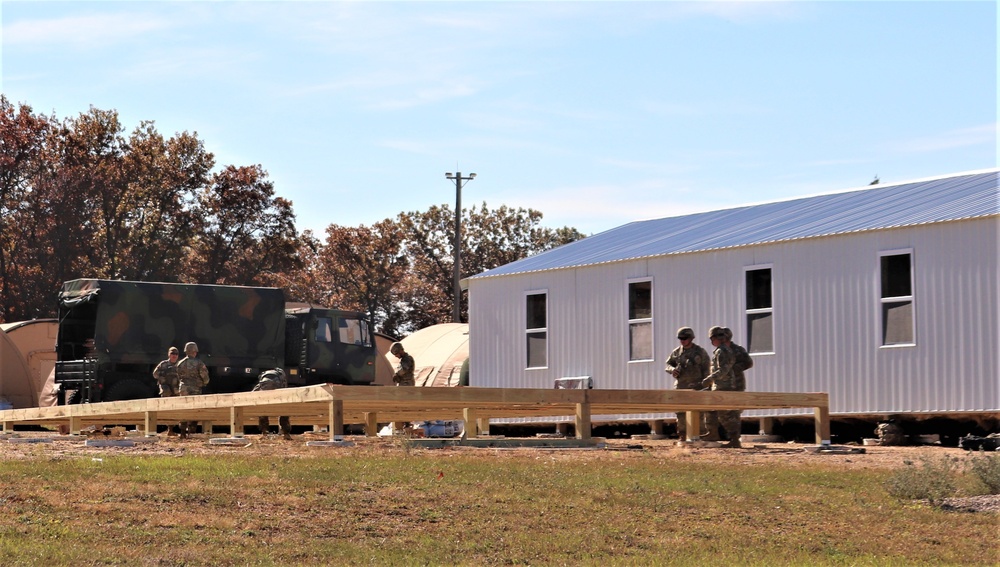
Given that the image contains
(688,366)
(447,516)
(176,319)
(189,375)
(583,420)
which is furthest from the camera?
(176,319)

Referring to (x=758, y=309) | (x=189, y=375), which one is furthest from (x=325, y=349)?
(x=758, y=309)

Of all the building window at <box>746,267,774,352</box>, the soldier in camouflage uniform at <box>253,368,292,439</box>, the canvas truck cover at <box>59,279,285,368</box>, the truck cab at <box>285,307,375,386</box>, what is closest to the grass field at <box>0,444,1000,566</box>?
the soldier in camouflage uniform at <box>253,368,292,439</box>

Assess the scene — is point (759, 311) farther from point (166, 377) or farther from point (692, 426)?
point (166, 377)

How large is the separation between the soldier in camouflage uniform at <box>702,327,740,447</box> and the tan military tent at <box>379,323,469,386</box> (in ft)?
48.0

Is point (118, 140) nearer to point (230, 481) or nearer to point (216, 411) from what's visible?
point (216, 411)

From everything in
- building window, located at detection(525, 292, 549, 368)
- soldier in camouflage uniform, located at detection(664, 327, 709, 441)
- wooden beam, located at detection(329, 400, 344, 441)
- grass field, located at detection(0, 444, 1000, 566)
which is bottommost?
grass field, located at detection(0, 444, 1000, 566)

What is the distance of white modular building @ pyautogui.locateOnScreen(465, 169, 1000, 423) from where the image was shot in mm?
21125

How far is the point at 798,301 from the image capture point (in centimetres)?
2314

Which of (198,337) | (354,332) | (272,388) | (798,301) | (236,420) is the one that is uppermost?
(798,301)

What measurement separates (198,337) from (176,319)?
0.60 metres

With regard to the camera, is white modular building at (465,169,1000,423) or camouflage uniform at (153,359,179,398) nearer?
white modular building at (465,169,1000,423)

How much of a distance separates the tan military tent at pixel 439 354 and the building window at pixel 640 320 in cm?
896

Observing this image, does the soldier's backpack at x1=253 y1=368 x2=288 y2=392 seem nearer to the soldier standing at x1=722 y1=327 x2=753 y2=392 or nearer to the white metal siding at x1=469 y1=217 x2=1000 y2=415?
the white metal siding at x1=469 y1=217 x2=1000 y2=415

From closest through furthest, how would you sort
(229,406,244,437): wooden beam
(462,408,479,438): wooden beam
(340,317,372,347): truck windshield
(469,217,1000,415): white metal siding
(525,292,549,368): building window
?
→ (229,406,244,437): wooden beam < (462,408,479,438): wooden beam < (469,217,1000,415): white metal siding < (525,292,549,368): building window < (340,317,372,347): truck windshield
